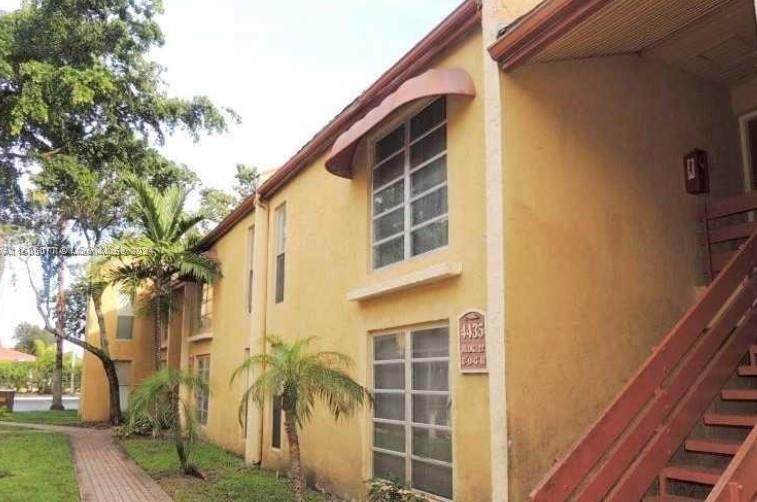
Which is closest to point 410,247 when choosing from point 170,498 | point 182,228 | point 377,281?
point 377,281

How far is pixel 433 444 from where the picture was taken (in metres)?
7.08

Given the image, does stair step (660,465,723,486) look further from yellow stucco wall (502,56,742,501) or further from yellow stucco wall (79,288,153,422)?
yellow stucco wall (79,288,153,422)

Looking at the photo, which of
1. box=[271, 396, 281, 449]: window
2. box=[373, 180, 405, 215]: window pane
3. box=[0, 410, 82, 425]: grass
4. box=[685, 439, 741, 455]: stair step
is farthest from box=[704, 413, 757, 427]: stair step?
box=[0, 410, 82, 425]: grass

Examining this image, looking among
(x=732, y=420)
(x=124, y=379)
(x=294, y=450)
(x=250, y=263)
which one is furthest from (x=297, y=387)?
(x=124, y=379)

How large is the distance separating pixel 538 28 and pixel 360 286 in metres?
4.18

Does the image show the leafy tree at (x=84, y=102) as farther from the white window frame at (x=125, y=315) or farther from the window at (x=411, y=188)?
the window at (x=411, y=188)

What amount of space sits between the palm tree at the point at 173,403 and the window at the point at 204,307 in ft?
16.8

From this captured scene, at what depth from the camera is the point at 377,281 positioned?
844 cm

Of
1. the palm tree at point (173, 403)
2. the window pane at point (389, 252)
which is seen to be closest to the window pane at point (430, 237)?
the window pane at point (389, 252)

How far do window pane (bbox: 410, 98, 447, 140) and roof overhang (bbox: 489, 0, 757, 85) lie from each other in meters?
1.30

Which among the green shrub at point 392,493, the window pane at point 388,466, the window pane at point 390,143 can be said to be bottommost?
the green shrub at point 392,493

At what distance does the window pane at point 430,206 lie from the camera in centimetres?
737

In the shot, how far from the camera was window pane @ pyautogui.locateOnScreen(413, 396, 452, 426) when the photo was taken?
6922 millimetres

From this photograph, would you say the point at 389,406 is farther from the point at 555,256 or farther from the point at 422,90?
the point at 422,90
